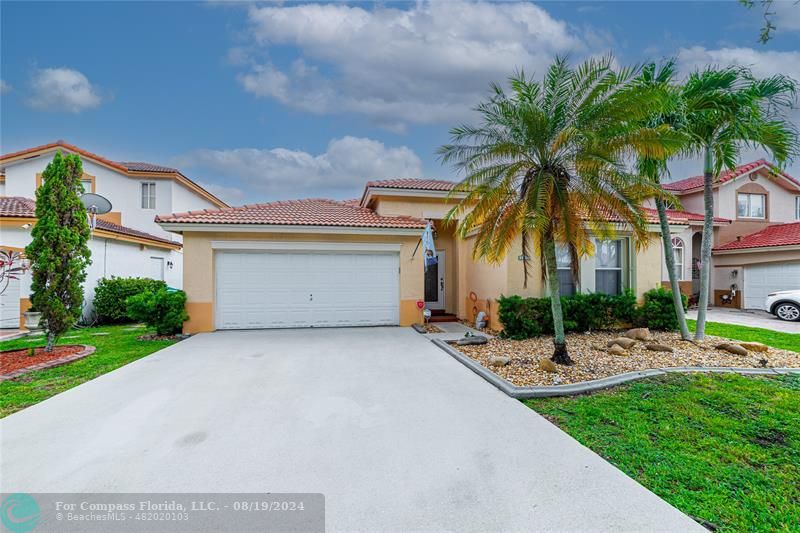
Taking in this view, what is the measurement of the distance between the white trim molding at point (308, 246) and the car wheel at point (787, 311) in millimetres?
16480

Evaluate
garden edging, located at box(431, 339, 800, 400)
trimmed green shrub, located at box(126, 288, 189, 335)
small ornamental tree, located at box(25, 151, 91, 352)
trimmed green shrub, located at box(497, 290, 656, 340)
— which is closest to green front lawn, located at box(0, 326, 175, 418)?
trimmed green shrub, located at box(126, 288, 189, 335)

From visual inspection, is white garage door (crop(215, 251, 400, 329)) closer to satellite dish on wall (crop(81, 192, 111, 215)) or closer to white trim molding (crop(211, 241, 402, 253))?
white trim molding (crop(211, 241, 402, 253))

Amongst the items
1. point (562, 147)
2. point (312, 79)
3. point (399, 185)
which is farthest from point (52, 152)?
point (562, 147)

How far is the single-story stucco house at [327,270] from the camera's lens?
11117 mm

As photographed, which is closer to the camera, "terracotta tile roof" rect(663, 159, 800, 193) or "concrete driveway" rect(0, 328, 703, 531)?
"concrete driveway" rect(0, 328, 703, 531)

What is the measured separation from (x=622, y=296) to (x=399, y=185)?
8.60 metres

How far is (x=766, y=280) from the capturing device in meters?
17.8

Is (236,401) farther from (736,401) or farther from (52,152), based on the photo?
(52,152)

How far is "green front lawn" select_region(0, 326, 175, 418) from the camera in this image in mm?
5652

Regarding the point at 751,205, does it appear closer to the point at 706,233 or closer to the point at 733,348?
the point at 706,233

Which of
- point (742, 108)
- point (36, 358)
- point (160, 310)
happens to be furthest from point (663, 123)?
point (36, 358)

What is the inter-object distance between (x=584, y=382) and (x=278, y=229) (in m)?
9.49

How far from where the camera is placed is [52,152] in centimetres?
1981

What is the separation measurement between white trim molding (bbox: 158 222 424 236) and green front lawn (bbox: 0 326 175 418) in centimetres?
350
